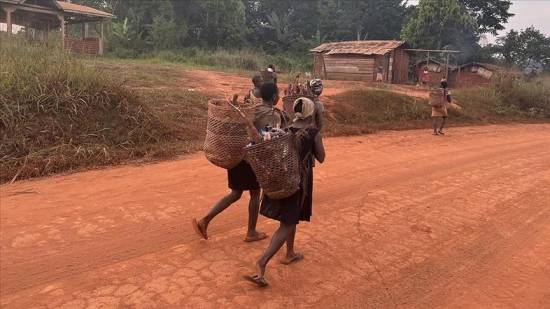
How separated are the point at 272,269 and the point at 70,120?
15.7 feet

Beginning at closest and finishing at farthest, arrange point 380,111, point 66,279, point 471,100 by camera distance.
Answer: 1. point 66,279
2. point 380,111
3. point 471,100

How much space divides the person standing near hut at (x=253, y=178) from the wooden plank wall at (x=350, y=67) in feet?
66.3

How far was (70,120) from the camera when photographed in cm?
715

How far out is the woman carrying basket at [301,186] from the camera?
3.42 m

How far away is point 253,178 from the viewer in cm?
404

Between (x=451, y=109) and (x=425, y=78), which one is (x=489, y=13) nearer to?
(x=425, y=78)

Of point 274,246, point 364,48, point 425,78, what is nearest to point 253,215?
point 274,246

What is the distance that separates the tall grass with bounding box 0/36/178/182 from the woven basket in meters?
3.96

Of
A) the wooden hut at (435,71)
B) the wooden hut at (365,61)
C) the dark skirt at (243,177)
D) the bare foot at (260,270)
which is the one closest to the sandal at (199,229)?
the dark skirt at (243,177)

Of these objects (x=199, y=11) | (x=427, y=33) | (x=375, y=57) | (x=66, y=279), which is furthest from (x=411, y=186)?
(x=199, y=11)

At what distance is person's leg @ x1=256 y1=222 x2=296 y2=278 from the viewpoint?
135 inches

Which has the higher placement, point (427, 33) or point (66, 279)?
point (427, 33)

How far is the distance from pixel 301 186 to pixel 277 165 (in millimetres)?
393

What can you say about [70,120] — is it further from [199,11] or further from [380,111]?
[199,11]
